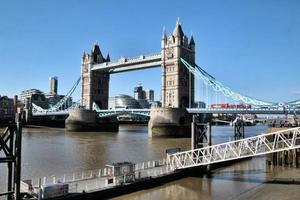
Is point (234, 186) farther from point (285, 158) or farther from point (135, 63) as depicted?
point (135, 63)

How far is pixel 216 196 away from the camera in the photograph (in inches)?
768

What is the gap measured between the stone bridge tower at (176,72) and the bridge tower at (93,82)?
34.9m

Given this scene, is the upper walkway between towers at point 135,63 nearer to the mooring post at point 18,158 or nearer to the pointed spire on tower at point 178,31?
the pointed spire on tower at point 178,31

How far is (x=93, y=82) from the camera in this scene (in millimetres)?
116750

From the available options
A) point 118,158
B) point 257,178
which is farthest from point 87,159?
point 257,178

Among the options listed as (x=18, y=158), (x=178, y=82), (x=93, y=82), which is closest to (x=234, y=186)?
(x=18, y=158)

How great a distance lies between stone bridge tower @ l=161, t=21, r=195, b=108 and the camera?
85750mm

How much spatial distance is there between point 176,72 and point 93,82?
1556 inches

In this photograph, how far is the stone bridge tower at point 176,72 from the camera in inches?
3376

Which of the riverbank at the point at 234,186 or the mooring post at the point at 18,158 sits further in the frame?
the riverbank at the point at 234,186

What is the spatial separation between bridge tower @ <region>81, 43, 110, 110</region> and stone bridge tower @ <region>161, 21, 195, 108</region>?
3488 cm

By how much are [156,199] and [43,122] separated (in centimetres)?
10992

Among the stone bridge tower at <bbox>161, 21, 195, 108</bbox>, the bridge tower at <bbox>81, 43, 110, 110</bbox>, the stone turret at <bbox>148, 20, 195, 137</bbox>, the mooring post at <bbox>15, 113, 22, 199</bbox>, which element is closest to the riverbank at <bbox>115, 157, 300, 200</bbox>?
the mooring post at <bbox>15, 113, 22, 199</bbox>

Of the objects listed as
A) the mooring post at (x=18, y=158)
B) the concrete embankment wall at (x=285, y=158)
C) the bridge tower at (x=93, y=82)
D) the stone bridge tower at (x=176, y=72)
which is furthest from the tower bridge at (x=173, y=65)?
the mooring post at (x=18, y=158)
